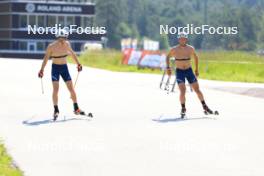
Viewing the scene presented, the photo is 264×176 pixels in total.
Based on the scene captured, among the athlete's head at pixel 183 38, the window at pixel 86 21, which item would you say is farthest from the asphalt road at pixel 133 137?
the window at pixel 86 21

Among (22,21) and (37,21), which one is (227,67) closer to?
(22,21)

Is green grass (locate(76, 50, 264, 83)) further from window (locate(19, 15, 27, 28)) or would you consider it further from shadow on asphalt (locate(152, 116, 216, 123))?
window (locate(19, 15, 27, 28))

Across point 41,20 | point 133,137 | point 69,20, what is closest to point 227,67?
point 133,137

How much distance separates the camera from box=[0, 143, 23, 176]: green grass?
896 centimetres

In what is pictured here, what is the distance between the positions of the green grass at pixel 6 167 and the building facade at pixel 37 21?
103524 millimetres

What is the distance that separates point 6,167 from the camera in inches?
373

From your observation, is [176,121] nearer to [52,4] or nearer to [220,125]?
[220,125]

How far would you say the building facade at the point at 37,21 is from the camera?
115250mm

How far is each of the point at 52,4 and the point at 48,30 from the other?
15.9ft

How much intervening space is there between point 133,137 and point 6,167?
401 cm

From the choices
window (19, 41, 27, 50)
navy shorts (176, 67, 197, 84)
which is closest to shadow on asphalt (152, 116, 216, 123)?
navy shorts (176, 67, 197, 84)

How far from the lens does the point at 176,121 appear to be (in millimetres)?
16281

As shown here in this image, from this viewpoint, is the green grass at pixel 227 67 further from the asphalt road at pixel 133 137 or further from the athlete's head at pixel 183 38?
the athlete's head at pixel 183 38

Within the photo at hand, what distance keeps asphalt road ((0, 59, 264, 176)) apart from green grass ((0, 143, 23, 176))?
14 centimetres
